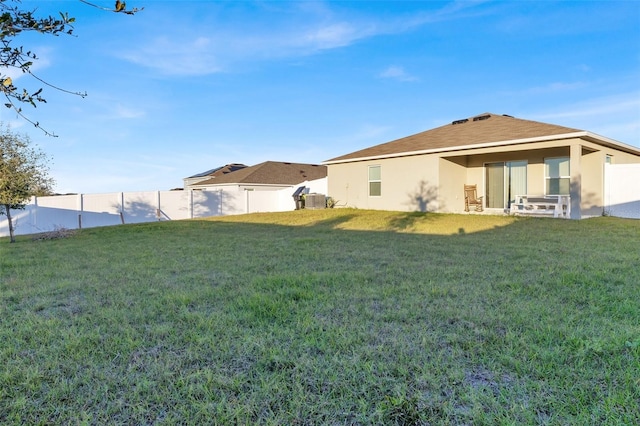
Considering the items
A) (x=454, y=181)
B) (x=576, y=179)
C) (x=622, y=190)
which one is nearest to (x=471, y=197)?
(x=454, y=181)

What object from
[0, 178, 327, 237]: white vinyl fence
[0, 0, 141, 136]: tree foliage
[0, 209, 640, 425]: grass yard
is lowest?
[0, 209, 640, 425]: grass yard

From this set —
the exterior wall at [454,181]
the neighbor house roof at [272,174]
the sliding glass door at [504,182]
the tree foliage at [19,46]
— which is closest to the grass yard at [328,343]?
the tree foliage at [19,46]

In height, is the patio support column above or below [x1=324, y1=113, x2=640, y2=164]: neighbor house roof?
below

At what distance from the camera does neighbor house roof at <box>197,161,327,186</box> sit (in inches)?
997

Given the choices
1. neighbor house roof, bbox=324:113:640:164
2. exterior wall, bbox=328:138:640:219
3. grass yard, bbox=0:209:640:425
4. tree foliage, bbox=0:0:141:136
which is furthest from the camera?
exterior wall, bbox=328:138:640:219

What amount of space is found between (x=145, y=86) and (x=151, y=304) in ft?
31.2

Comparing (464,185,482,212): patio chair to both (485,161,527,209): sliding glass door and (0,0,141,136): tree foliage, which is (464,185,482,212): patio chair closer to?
(485,161,527,209): sliding glass door

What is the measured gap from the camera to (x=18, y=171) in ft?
39.0

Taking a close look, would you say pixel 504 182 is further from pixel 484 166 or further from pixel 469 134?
pixel 469 134

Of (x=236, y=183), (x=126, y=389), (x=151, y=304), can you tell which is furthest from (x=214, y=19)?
(x=236, y=183)

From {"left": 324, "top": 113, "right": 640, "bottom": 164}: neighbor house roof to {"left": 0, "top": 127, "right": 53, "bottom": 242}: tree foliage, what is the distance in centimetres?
1190

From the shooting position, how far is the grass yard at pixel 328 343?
6.15 feet

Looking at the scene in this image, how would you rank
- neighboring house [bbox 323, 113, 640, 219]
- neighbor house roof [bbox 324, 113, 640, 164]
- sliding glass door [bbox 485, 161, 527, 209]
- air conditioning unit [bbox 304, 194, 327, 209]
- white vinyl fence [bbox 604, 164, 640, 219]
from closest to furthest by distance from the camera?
neighbor house roof [bbox 324, 113, 640, 164], neighboring house [bbox 323, 113, 640, 219], white vinyl fence [bbox 604, 164, 640, 219], sliding glass door [bbox 485, 161, 527, 209], air conditioning unit [bbox 304, 194, 327, 209]

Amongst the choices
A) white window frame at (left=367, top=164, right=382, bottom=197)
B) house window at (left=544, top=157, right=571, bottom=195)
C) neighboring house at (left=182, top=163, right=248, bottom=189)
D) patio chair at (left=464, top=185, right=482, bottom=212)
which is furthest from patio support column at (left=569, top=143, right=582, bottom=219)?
neighboring house at (left=182, top=163, right=248, bottom=189)
